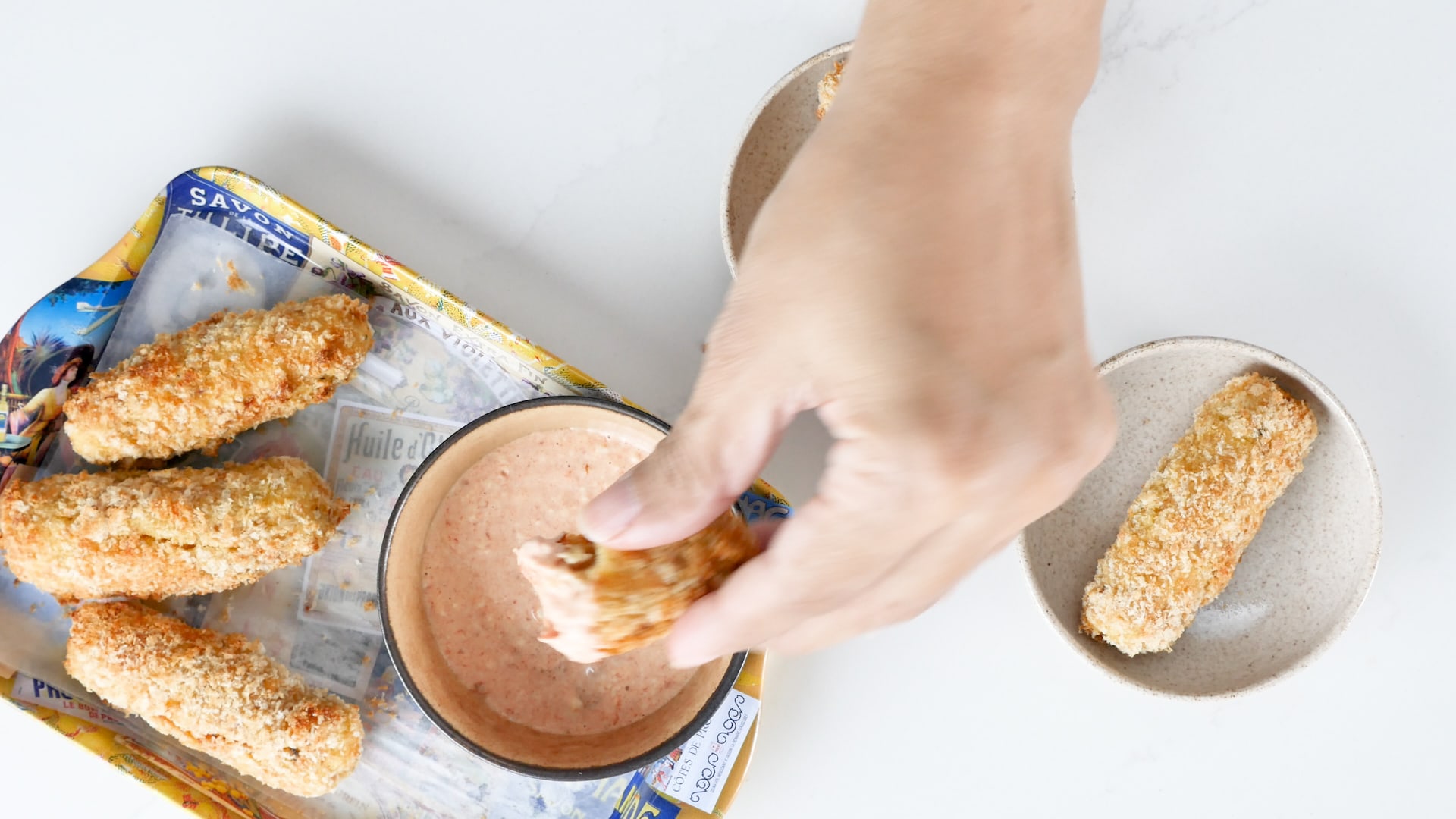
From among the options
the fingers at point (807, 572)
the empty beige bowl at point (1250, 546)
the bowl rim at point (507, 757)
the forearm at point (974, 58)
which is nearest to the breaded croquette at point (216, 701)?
the bowl rim at point (507, 757)

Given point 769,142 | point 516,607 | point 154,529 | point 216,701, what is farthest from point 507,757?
point 769,142

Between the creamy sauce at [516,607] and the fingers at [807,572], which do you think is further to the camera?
the creamy sauce at [516,607]

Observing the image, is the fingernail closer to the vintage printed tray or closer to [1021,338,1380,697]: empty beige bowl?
the vintage printed tray

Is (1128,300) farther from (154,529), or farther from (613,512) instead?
(154,529)

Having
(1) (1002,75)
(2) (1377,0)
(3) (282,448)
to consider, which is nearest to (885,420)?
(1) (1002,75)

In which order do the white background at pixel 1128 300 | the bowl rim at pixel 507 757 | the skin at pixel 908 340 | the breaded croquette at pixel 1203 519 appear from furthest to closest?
the white background at pixel 1128 300
the breaded croquette at pixel 1203 519
the bowl rim at pixel 507 757
the skin at pixel 908 340

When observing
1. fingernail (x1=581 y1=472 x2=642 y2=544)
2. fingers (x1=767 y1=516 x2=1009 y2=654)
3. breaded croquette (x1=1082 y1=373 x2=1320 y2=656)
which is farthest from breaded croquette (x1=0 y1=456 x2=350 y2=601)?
breaded croquette (x1=1082 y1=373 x2=1320 y2=656)

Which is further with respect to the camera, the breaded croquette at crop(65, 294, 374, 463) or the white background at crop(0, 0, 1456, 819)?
the white background at crop(0, 0, 1456, 819)

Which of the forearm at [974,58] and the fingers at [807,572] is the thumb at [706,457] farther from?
the forearm at [974,58]
